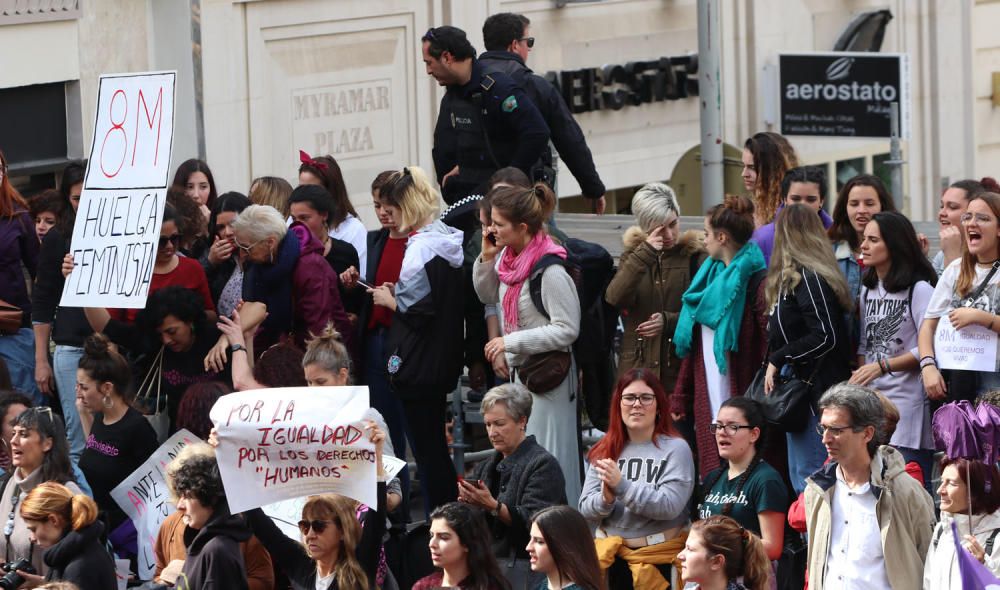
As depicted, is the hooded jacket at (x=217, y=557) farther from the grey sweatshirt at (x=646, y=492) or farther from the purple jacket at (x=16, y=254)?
the purple jacket at (x=16, y=254)

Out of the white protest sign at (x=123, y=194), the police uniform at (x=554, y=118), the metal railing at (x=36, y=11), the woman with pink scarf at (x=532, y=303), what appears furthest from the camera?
the metal railing at (x=36, y=11)

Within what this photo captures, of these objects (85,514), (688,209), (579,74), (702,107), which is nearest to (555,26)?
(579,74)

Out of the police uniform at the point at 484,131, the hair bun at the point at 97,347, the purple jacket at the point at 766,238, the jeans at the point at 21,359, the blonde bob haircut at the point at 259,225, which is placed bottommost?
the jeans at the point at 21,359

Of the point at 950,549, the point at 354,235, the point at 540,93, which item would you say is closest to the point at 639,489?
the point at 950,549

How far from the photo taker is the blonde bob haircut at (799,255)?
30.3 ft

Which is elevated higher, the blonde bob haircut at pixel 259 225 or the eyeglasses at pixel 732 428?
the blonde bob haircut at pixel 259 225

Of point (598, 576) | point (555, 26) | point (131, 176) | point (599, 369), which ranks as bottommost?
point (598, 576)

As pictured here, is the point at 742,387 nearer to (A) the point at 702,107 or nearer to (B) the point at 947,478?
(B) the point at 947,478

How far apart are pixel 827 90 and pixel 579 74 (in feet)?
8.29

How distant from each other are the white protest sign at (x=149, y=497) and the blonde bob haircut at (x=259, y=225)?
1068mm

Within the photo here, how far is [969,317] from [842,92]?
12103 millimetres

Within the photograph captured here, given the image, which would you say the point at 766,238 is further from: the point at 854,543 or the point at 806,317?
the point at 854,543

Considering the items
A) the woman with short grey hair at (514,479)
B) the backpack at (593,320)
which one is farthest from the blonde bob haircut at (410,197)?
the woman with short grey hair at (514,479)

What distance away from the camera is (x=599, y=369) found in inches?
403
